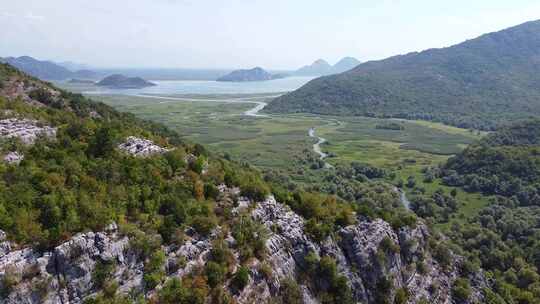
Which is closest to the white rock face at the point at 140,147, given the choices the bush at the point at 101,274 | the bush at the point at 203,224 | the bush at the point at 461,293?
the bush at the point at 203,224

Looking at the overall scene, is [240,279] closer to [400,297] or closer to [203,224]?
[203,224]

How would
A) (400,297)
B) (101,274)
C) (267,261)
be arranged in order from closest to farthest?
(101,274) → (267,261) → (400,297)

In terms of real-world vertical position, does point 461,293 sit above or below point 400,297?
below

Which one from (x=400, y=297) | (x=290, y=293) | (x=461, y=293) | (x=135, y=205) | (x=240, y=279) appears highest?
(x=135, y=205)

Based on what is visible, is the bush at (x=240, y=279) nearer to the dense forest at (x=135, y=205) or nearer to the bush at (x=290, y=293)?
the dense forest at (x=135, y=205)

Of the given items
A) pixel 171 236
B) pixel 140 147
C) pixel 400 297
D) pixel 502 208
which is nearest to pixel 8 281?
pixel 171 236

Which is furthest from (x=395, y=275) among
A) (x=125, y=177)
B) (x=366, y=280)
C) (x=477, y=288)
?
(x=125, y=177)

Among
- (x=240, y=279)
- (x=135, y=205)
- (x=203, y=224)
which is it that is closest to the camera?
(x=240, y=279)
